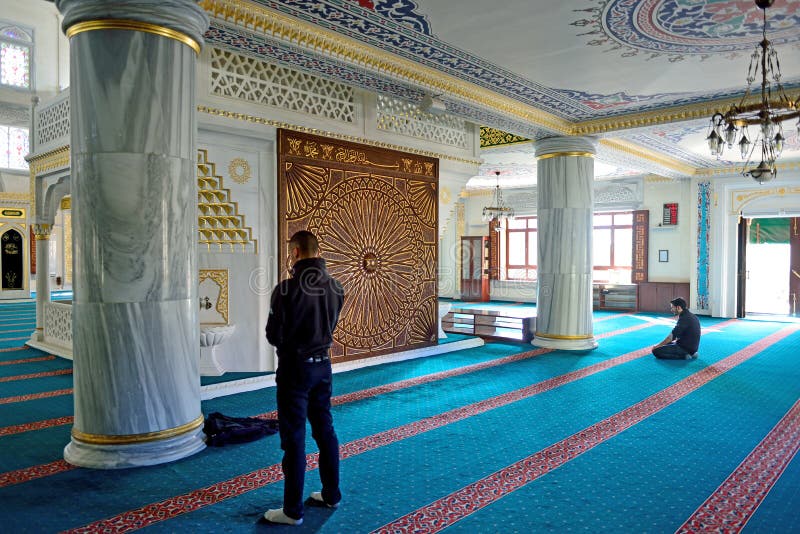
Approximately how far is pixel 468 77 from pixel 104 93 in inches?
123

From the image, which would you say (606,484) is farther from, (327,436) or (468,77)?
(468,77)

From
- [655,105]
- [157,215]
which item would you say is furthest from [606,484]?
[655,105]

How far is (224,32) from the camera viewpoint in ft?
12.3

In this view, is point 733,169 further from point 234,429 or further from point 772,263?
point 234,429

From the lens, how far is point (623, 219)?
40.7 feet

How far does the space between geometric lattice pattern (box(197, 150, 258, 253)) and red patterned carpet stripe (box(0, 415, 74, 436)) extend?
→ 66.8 inches

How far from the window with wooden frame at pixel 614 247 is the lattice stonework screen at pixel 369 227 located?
7.05 m

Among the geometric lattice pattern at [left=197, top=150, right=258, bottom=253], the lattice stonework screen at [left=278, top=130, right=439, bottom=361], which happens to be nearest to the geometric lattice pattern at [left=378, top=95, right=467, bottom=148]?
the lattice stonework screen at [left=278, top=130, right=439, bottom=361]

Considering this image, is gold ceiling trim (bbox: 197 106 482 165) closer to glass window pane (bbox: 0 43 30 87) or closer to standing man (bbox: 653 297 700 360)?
standing man (bbox: 653 297 700 360)

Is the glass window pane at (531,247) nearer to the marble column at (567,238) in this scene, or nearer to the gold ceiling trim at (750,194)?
the gold ceiling trim at (750,194)

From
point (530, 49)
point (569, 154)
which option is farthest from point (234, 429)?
point (569, 154)

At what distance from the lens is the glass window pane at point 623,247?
12.3 metres

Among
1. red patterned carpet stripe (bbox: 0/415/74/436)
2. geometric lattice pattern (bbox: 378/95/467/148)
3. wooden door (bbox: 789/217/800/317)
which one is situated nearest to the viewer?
red patterned carpet stripe (bbox: 0/415/74/436)

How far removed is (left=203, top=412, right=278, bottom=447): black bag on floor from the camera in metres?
3.30
